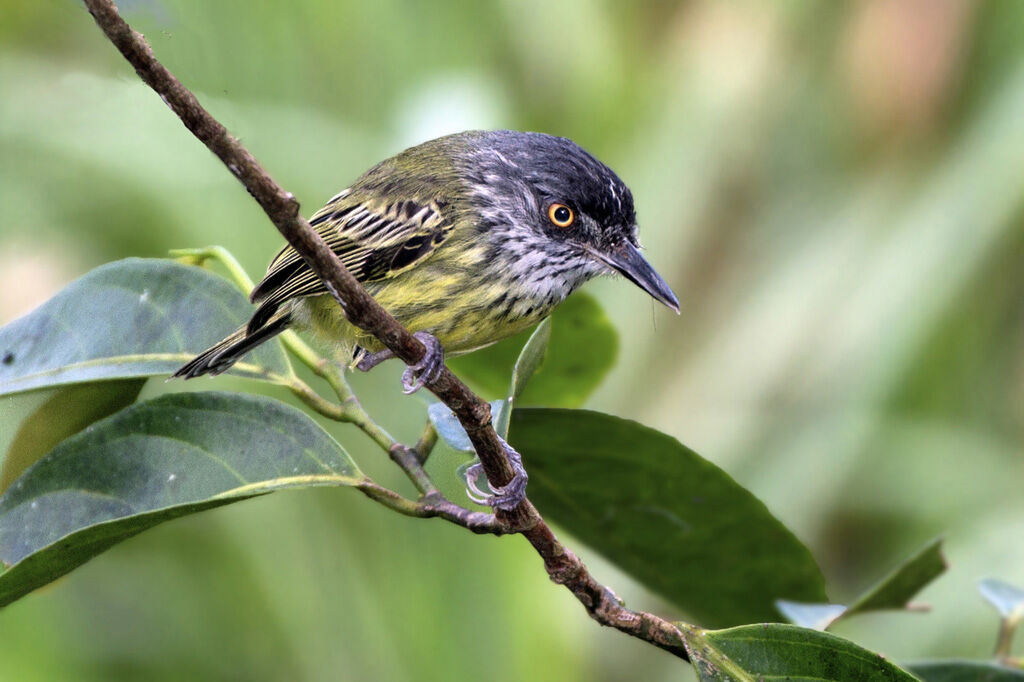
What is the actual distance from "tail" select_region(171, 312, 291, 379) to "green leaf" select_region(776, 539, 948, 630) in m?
1.01

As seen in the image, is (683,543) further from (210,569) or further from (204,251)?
(210,569)

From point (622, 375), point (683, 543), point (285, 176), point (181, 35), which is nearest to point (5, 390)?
point (181, 35)

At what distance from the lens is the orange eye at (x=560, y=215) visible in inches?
89.1

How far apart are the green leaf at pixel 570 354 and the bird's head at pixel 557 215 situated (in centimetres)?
12

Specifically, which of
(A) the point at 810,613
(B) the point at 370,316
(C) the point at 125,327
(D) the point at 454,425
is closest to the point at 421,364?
(B) the point at 370,316

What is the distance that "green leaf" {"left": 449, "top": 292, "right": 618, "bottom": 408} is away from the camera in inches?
79.8

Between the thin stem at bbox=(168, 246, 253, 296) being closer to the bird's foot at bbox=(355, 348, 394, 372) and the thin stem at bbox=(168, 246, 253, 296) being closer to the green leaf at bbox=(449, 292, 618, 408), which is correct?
the bird's foot at bbox=(355, 348, 394, 372)

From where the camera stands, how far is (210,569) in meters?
3.61

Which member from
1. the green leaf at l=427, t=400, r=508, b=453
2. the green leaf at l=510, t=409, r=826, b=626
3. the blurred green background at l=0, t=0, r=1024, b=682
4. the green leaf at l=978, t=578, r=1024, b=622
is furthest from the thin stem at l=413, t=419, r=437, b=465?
the blurred green background at l=0, t=0, r=1024, b=682

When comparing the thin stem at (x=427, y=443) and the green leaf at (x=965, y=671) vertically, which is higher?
the thin stem at (x=427, y=443)

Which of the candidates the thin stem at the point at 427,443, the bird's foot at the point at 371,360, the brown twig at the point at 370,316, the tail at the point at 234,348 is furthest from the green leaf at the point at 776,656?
the tail at the point at 234,348

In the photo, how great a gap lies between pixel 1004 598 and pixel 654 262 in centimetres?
303

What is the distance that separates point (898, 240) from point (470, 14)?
215 centimetres

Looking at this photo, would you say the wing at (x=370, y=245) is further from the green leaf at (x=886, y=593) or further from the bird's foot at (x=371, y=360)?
the green leaf at (x=886, y=593)
